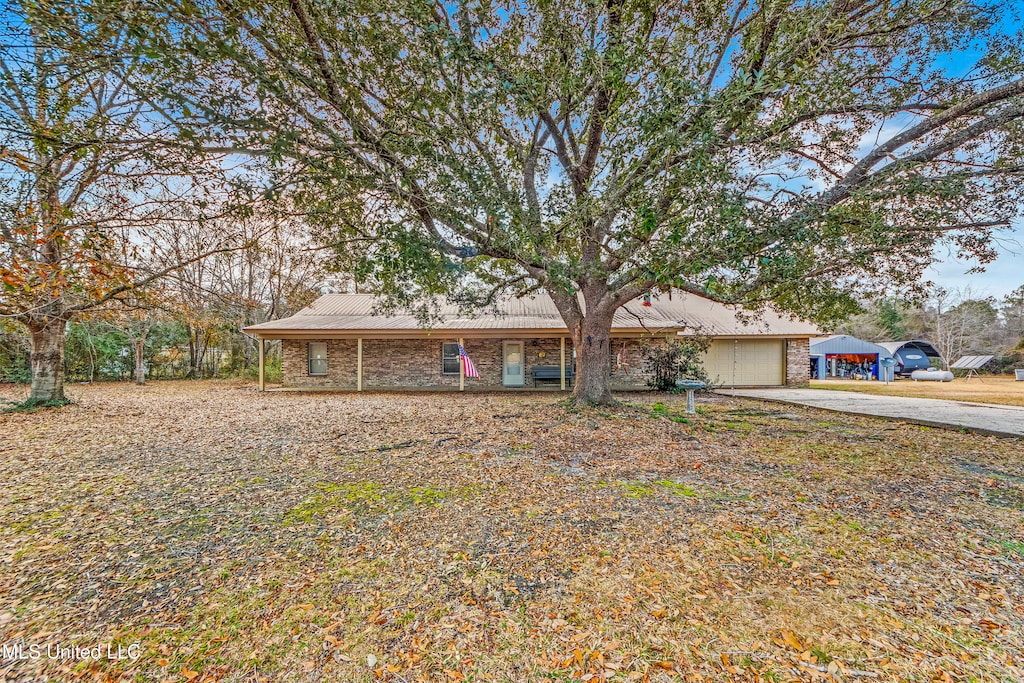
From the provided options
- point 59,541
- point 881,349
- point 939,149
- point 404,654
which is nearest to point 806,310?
point 939,149

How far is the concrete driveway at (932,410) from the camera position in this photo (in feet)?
23.8

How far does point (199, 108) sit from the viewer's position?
4262 millimetres

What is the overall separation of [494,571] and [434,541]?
2.04 ft

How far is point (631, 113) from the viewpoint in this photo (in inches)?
206

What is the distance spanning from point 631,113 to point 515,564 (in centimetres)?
515

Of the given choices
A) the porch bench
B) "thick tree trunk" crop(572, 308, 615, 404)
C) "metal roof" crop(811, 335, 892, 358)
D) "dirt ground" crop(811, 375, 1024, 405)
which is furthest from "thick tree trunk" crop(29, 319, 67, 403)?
"metal roof" crop(811, 335, 892, 358)

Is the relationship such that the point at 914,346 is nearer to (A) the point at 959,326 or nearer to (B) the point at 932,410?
(A) the point at 959,326

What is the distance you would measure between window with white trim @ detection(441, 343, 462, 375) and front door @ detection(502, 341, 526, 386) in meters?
1.75

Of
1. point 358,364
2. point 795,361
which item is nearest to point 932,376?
point 795,361

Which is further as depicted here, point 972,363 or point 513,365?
point 972,363

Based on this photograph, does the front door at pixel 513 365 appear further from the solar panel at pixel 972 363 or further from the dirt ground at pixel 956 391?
the solar panel at pixel 972 363

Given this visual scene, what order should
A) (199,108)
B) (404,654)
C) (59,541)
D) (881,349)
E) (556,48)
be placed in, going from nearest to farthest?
(404,654), (59,541), (199,108), (556,48), (881,349)

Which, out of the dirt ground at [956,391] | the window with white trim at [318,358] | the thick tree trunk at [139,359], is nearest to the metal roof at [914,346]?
the dirt ground at [956,391]

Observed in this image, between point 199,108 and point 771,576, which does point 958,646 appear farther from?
point 199,108
